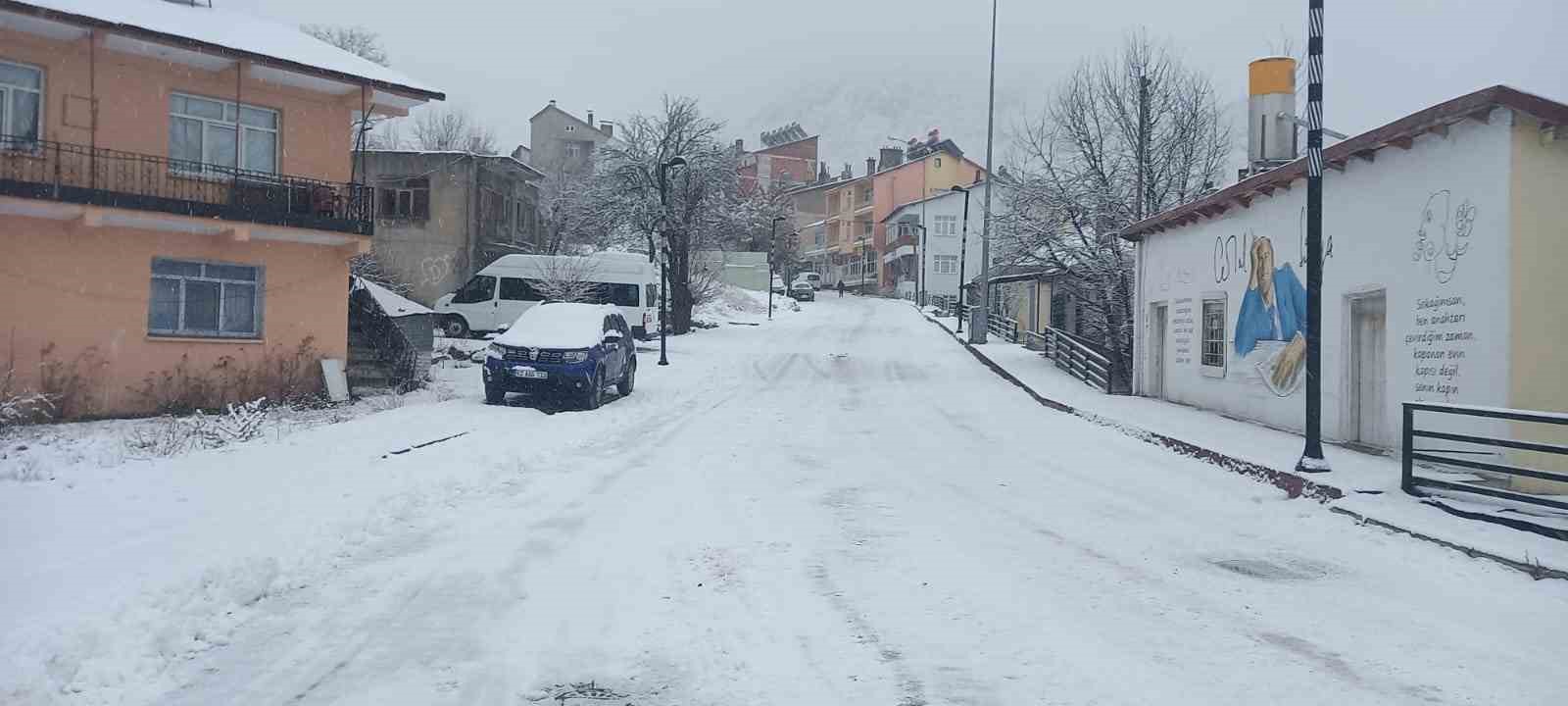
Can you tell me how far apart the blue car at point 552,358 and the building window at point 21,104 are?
305 inches

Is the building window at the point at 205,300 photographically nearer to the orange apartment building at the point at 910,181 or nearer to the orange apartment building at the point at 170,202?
the orange apartment building at the point at 170,202

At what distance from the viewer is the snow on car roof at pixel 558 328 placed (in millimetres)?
18531

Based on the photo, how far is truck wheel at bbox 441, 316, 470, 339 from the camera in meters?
33.8

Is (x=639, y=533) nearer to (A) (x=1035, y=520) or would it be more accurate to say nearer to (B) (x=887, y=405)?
(A) (x=1035, y=520)

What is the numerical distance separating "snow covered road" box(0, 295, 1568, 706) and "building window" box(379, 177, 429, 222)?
87.3 ft

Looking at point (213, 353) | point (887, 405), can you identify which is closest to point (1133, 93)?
point (887, 405)

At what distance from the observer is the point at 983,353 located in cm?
3484

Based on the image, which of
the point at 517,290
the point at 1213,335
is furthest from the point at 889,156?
the point at 1213,335

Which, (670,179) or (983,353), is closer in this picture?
(983,353)

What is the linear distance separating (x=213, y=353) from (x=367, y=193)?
4088mm

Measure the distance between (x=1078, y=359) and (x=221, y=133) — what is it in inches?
796

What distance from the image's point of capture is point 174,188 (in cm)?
1792

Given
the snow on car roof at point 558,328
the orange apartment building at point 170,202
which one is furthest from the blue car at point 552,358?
the orange apartment building at point 170,202

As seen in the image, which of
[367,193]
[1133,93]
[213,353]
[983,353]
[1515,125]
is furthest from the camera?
[983,353]
